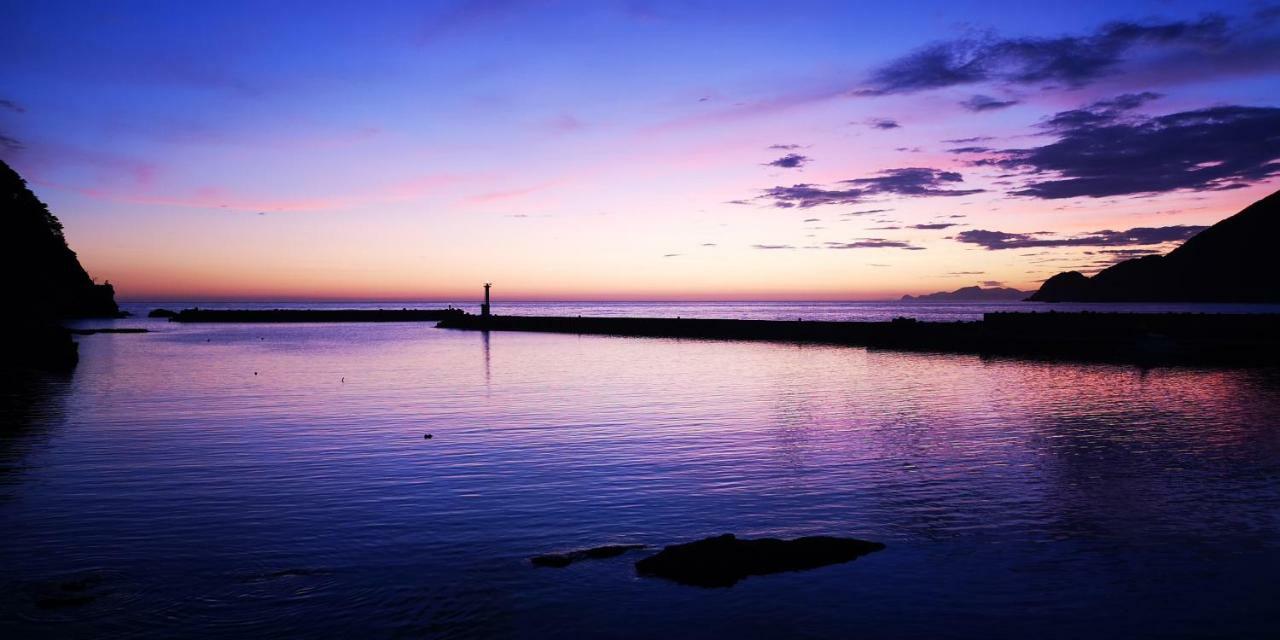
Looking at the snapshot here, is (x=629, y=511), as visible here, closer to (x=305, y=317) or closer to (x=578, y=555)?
(x=578, y=555)

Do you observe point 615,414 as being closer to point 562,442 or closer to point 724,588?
point 562,442

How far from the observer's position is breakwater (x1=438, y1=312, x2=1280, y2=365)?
46.3 meters

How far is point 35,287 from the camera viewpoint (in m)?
71.2

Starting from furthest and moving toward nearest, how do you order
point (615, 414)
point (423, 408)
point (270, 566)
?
point (423, 408) → point (615, 414) → point (270, 566)

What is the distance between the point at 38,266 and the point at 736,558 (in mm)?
97962

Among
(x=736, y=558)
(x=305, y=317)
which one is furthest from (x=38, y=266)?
(x=736, y=558)

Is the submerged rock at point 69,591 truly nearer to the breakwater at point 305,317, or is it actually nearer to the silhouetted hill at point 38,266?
the silhouetted hill at point 38,266

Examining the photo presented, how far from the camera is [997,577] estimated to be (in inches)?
364

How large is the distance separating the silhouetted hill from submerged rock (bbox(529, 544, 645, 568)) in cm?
5872

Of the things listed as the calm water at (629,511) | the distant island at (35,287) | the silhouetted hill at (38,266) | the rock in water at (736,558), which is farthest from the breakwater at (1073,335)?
the silhouetted hill at (38,266)

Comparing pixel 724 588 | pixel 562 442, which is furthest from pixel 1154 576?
pixel 562 442

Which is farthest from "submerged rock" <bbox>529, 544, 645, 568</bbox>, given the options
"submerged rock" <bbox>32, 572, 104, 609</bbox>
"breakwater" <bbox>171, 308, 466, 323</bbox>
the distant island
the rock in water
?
"breakwater" <bbox>171, 308, 466, 323</bbox>

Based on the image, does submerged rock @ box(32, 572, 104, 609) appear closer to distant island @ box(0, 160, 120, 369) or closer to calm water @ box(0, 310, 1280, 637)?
calm water @ box(0, 310, 1280, 637)

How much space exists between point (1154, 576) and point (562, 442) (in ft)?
39.9
